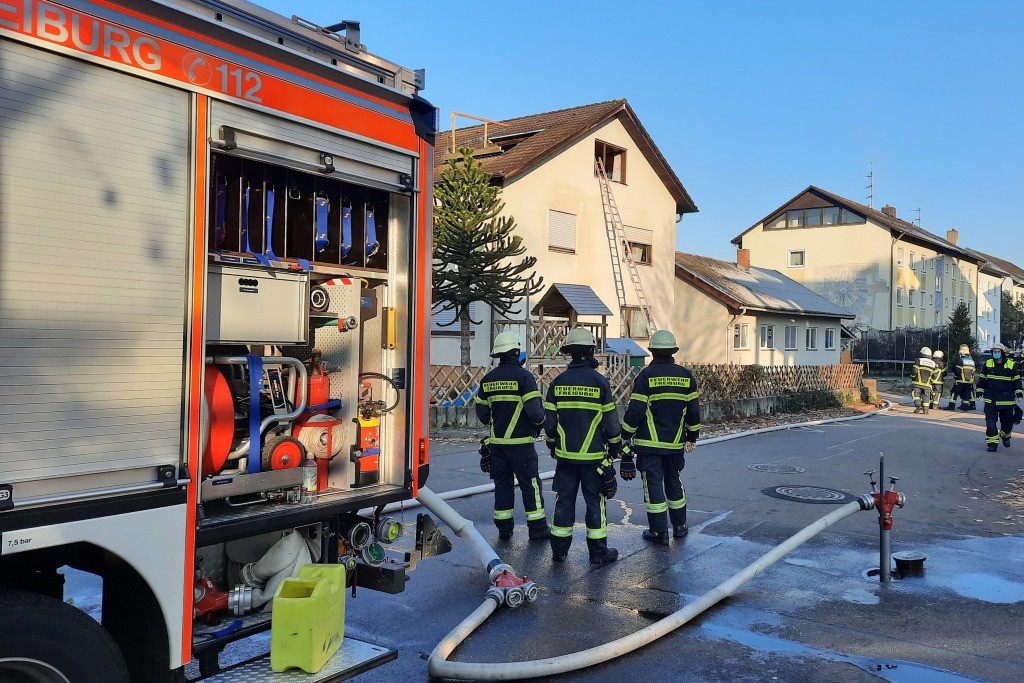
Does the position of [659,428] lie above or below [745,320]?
below

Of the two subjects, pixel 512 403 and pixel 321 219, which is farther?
pixel 512 403

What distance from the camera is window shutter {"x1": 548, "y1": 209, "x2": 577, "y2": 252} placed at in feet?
77.2

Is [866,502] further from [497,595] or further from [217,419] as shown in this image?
[217,419]

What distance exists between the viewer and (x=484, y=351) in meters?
21.9

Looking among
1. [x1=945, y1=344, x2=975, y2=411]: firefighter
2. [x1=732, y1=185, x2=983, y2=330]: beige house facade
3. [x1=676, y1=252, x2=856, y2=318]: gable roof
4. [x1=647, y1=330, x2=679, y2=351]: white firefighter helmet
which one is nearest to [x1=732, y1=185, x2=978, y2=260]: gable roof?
[x1=732, y1=185, x2=983, y2=330]: beige house facade

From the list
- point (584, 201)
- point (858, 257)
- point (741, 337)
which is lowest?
point (741, 337)

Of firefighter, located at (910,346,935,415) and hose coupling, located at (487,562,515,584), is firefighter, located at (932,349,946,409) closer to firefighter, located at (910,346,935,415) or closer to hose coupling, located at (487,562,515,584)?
firefighter, located at (910,346,935,415)

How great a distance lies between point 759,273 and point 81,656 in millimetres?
39158

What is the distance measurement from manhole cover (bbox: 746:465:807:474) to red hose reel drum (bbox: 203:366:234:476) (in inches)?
358

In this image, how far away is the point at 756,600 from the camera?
5.71 meters

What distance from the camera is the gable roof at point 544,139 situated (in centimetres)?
2289

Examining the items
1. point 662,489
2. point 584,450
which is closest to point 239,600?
point 584,450

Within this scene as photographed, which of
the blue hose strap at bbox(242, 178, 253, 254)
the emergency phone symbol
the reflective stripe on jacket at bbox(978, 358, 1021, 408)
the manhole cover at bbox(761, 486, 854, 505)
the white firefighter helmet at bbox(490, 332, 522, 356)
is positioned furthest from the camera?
the reflective stripe on jacket at bbox(978, 358, 1021, 408)

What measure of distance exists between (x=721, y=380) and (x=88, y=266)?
17.8m
